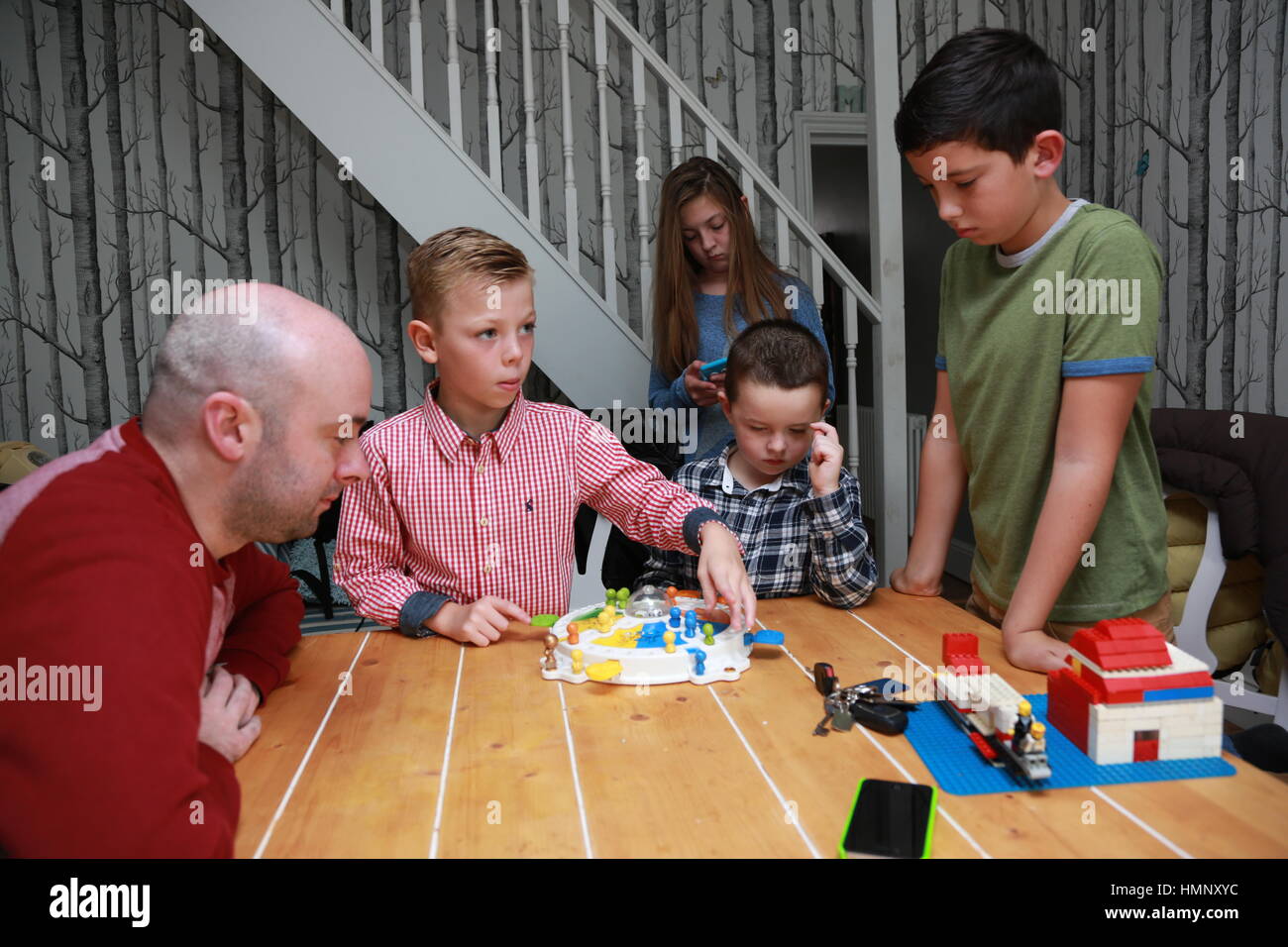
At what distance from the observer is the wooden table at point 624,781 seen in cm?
76

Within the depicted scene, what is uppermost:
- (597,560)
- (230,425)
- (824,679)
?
(230,425)

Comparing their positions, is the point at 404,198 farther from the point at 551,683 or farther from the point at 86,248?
the point at 551,683

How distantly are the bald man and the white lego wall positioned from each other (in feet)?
2.63

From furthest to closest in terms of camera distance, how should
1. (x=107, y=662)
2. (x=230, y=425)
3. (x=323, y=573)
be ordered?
(x=323, y=573) < (x=230, y=425) < (x=107, y=662)

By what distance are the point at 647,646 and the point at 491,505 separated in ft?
1.62

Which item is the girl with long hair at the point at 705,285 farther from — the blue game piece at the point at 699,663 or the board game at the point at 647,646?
the blue game piece at the point at 699,663

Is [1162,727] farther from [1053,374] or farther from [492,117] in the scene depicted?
[492,117]

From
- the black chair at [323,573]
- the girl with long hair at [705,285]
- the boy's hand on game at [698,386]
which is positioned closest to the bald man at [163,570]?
the boy's hand on game at [698,386]

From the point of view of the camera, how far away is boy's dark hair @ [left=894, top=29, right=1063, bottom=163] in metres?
1.19

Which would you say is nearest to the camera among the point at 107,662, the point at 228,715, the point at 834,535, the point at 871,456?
the point at 107,662

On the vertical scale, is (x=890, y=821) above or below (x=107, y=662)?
below

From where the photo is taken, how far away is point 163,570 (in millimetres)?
768

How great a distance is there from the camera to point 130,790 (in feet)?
2.18

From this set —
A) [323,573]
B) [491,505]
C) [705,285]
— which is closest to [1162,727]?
Result: [491,505]
